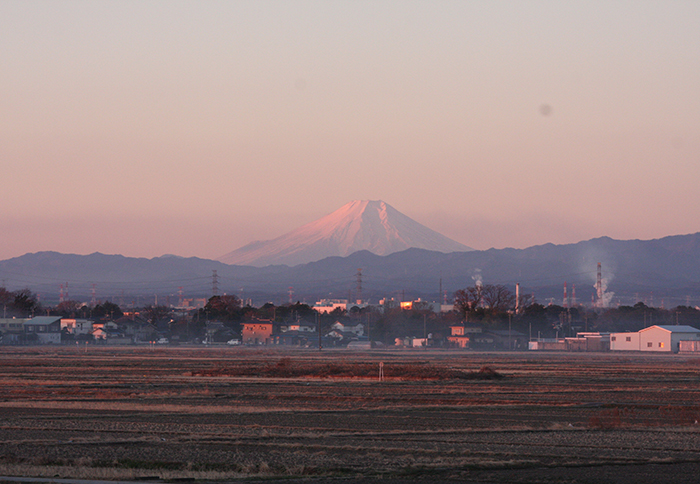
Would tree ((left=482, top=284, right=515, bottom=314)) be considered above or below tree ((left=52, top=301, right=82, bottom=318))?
above

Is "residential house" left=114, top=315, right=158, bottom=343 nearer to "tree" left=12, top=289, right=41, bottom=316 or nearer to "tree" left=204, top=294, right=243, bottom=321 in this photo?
"tree" left=204, top=294, right=243, bottom=321

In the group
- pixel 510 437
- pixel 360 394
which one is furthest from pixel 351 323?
pixel 510 437

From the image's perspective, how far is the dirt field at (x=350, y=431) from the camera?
14883 mm

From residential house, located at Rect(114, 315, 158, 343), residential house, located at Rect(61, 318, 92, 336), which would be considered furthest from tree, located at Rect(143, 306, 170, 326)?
residential house, located at Rect(61, 318, 92, 336)

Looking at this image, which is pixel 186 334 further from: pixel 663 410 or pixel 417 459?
pixel 417 459

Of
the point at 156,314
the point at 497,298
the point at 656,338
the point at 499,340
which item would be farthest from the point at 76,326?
the point at 656,338

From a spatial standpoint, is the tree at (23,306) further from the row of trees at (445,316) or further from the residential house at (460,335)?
the residential house at (460,335)

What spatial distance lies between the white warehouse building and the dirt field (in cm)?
6048

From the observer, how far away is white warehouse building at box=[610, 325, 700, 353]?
95.2 meters

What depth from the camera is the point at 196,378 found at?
137 ft

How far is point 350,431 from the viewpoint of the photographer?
20.5 meters

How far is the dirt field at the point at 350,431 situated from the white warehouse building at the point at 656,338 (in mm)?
60478

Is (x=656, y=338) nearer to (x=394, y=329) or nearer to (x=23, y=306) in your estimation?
(x=394, y=329)

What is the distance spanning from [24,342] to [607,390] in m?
91.9
